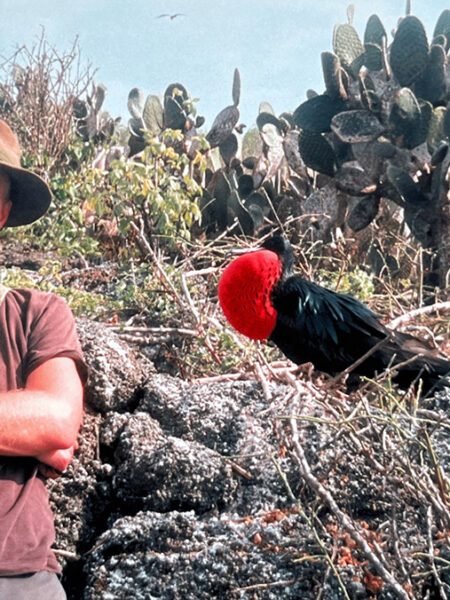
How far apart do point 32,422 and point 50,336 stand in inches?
7.1

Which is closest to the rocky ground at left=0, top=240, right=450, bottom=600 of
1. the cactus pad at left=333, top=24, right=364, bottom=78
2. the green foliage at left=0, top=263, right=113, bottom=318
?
the green foliage at left=0, top=263, right=113, bottom=318

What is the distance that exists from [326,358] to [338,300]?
0.18 metres

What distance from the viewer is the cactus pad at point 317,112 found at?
420 cm

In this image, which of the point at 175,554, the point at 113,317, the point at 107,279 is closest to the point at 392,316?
the point at 113,317

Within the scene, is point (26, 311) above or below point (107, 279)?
above

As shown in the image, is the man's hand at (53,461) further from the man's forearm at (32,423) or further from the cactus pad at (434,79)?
the cactus pad at (434,79)

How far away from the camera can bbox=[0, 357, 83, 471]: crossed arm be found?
1154mm

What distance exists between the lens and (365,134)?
403cm

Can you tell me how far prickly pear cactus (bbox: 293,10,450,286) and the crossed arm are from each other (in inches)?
114

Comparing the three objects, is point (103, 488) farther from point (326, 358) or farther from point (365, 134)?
point (365, 134)

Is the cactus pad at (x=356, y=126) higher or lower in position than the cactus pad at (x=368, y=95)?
lower

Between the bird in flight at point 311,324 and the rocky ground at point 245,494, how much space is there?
23 centimetres

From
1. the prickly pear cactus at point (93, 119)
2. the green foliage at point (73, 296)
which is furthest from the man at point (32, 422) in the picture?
the prickly pear cactus at point (93, 119)

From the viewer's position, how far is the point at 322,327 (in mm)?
2158
